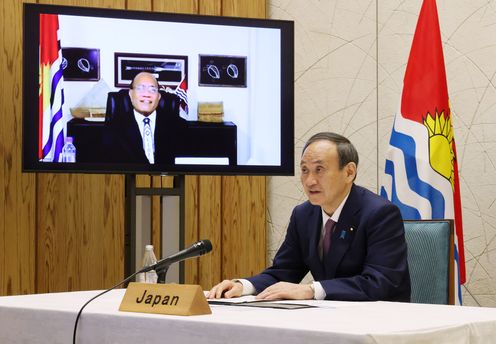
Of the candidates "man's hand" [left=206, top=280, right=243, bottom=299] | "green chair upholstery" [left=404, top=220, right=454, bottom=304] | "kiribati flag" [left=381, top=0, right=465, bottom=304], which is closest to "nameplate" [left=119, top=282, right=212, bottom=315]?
"man's hand" [left=206, top=280, right=243, bottom=299]

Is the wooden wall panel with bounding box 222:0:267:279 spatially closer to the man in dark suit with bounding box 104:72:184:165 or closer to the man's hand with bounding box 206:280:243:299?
the man in dark suit with bounding box 104:72:184:165

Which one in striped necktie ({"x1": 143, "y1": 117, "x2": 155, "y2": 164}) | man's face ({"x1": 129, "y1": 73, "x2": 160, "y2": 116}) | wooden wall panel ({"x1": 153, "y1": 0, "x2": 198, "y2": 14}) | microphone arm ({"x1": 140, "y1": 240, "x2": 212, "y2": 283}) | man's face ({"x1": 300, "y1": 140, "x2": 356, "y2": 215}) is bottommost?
microphone arm ({"x1": 140, "y1": 240, "x2": 212, "y2": 283})

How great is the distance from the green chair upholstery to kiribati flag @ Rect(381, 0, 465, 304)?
32.1 inches

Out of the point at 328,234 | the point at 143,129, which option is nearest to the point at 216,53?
the point at 143,129

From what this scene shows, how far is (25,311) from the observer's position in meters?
2.37

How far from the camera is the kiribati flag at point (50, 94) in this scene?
12.9 ft

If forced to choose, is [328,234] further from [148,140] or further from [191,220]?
[191,220]

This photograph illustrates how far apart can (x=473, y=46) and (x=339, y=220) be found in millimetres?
1700

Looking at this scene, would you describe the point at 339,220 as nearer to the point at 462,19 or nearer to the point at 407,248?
the point at 407,248

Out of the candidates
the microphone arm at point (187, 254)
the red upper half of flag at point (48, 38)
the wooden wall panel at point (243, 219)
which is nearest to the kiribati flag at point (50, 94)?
the red upper half of flag at point (48, 38)

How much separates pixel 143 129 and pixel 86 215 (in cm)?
77

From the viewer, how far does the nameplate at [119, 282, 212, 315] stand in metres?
2.08

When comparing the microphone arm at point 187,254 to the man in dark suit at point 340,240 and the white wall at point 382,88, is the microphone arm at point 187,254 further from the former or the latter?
the white wall at point 382,88

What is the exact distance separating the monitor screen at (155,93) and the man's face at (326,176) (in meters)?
0.99
